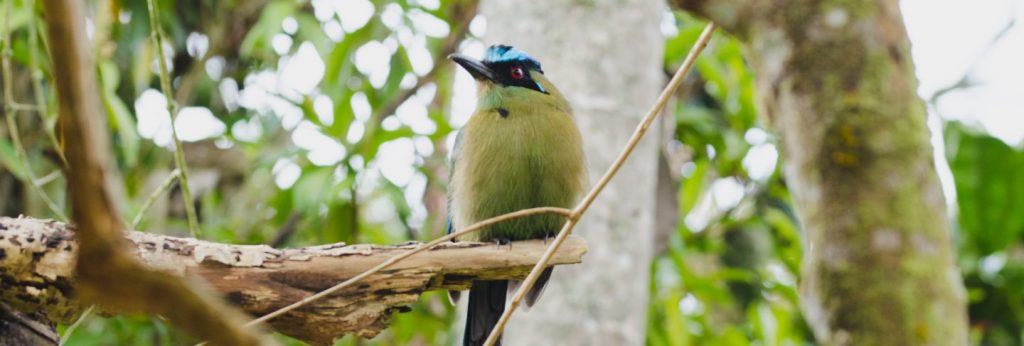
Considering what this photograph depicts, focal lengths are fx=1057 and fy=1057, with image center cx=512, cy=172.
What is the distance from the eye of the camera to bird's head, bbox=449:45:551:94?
392 cm

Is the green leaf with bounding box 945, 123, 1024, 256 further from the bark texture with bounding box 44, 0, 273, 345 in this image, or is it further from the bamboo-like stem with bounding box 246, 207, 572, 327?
the bark texture with bounding box 44, 0, 273, 345

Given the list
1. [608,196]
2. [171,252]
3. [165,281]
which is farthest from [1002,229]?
[165,281]

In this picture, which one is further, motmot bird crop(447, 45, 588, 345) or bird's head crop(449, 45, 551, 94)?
bird's head crop(449, 45, 551, 94)

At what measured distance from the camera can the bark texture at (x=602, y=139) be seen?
412cm

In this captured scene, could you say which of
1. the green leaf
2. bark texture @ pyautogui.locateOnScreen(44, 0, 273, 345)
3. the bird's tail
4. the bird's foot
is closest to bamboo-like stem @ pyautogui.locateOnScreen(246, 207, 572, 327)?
the bird's foot

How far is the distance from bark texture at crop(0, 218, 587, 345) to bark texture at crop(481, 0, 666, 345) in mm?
1357

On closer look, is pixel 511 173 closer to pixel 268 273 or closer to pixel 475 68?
pixel 475 68

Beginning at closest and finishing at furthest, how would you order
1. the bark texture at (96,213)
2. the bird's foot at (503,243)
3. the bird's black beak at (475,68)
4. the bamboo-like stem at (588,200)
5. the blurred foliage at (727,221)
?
the bark texture at (96,213), the bamboo-like stem at (588,200), the bird's foot at (503,243), the bird's black beak at (475,68), the blurred foliage at (727,221)

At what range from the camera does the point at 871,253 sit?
187 cm

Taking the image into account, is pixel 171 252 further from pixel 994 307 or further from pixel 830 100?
pixel 994 307

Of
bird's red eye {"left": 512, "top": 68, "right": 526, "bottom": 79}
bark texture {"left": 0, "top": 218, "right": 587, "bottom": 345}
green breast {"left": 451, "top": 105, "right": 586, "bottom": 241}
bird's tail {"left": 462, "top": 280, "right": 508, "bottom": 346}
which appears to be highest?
bird's red eye {"left": 512, "top": 68, "right": 526, "bottom": 79}

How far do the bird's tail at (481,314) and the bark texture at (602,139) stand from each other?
0.45 m

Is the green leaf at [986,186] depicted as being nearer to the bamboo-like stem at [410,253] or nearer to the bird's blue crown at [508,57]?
the bird's blue crown at [508,57]

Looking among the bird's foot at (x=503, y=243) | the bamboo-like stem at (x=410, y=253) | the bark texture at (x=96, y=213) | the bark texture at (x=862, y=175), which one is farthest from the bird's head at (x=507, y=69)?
the bark texture at (x=96, y=213)
